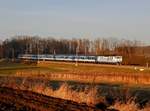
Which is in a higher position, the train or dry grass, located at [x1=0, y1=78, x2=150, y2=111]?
dry grass, located at [x1=0, y1=78, x2=150, y2=111]

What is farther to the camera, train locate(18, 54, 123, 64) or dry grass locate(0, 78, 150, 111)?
train locate(18, 54, 123, 64)

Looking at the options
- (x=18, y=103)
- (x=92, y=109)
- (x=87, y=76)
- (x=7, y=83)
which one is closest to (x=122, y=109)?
(x=92, y=109)

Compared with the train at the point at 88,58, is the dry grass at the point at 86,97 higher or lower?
higher

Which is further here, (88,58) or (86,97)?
(88,58)

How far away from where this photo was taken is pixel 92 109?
12.7 m

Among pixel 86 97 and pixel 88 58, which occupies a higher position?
pixel 86 97

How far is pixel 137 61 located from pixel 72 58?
882 inches

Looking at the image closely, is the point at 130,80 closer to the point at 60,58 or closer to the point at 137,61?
the point at 137,61

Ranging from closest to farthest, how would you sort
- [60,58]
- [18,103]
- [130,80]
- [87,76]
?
[18,103], [130,80], [87,76], [60,58]

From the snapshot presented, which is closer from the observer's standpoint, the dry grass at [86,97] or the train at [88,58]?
the dry grass at [86,97]

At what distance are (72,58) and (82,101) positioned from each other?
410 ft

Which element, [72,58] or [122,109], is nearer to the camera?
[122,109]

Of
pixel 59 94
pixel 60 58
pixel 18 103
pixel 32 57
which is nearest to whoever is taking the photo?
pixel 18 103

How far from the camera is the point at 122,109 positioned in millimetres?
13672
